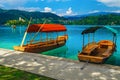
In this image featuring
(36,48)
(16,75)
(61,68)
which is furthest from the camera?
(36,48)

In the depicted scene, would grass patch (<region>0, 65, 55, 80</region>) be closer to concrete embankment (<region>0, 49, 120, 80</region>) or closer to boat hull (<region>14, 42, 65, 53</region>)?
concrete embankment (<region>0, 49, 120, 80</region>)

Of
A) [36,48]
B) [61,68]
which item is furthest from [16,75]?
Answer: [36,48]

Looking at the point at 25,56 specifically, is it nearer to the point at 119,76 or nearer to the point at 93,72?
the point at 93,72

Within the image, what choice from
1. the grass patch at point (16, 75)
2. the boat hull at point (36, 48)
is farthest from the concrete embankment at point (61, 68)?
the boat hull at point (36, 48)

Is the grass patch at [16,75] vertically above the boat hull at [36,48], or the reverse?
the grass patch at [16,75]

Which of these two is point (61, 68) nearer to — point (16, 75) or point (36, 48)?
point (16, 75)

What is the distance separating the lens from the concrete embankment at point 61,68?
9.88 meters

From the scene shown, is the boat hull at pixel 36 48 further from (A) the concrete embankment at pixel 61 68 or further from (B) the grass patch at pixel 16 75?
(B) the grass patch at pixel 16 75

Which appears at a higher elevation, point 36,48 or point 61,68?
point 61,68

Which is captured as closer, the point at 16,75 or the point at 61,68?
the point at 16,75

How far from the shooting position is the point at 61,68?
36.9 feet

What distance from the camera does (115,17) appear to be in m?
162

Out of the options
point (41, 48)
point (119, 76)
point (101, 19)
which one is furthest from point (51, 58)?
Result: point (101, 19)

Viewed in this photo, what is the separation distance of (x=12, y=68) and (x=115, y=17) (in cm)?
15833
